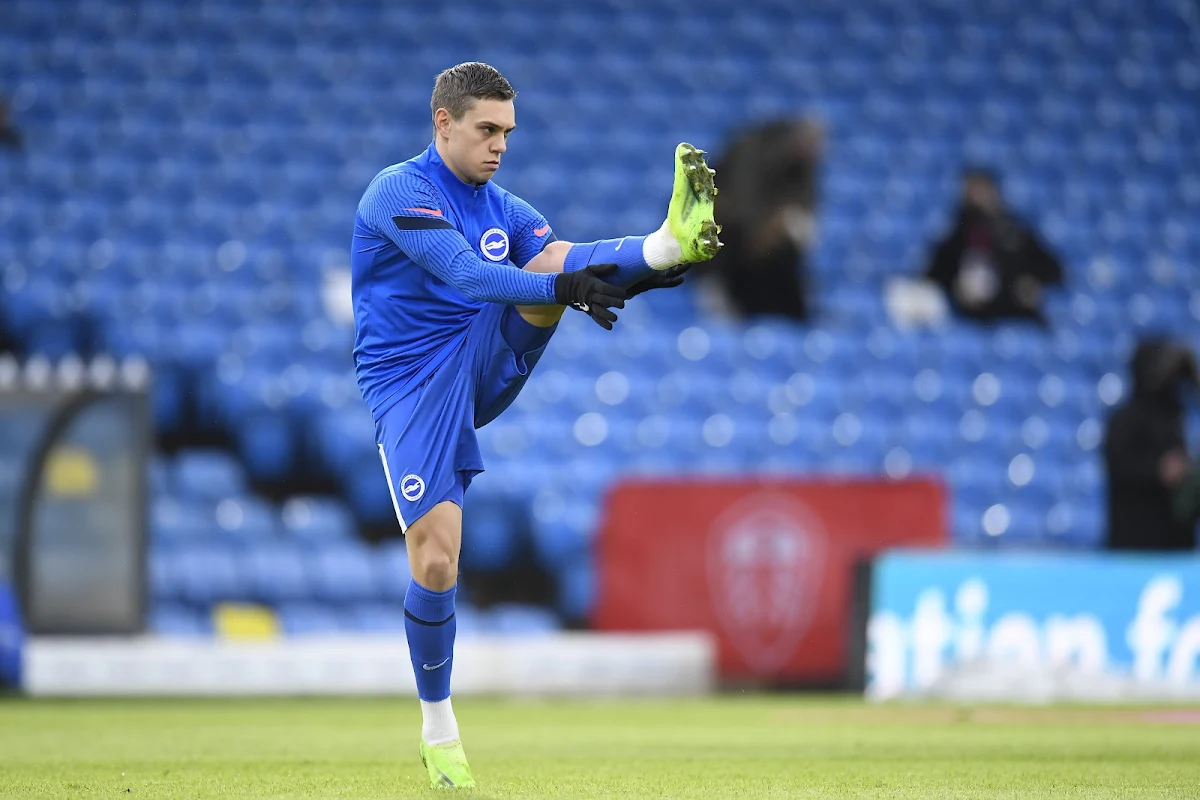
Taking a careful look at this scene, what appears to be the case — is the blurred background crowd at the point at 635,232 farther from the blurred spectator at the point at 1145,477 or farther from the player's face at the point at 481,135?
the player's face at the point at 481,135

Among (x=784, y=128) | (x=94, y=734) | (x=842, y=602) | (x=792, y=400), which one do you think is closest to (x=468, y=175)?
(x=94, y=734)

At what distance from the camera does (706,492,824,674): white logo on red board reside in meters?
9.75

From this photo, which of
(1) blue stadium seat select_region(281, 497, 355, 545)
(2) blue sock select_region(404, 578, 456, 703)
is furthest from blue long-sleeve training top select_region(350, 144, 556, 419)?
(1) blue stadium seat select_region(281, 497, 355, 545)

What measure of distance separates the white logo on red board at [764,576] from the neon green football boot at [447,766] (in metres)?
5.45

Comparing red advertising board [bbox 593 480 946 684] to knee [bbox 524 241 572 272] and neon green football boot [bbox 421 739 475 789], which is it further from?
neon green football boot [bbox 421 739 475 789]

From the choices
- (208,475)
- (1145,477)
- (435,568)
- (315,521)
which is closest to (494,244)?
(435,568)

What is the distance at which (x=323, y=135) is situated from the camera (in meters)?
12.1

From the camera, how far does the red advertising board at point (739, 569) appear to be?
9.75 meters

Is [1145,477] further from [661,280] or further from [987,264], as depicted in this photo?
[661,280]

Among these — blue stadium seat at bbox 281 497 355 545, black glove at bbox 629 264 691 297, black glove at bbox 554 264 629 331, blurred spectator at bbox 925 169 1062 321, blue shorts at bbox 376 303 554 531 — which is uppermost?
blurred spectator at bbox 925 169 1062 321

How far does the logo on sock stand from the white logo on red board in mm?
5557

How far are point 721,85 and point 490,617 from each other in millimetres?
4760

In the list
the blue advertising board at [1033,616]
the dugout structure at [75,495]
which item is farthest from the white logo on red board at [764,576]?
the dugout structure at [75,495]

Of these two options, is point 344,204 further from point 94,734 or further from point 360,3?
point 94,734
